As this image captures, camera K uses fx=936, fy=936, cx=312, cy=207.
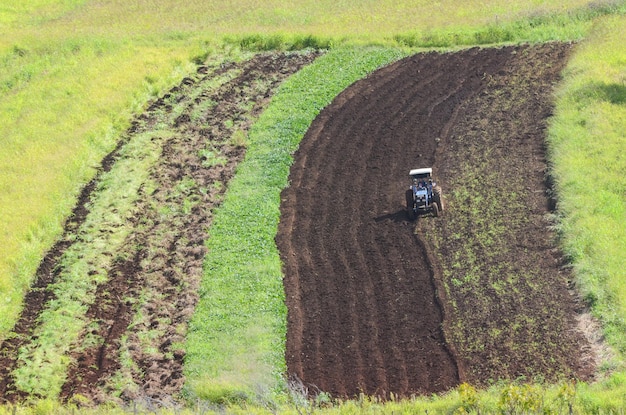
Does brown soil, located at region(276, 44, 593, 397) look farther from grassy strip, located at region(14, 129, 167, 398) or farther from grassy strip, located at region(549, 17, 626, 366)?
grassy strip, located at region(14, 129, 167, 398)

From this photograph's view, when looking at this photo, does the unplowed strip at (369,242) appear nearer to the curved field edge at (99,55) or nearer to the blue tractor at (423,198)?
the blue tractor at (423,198)

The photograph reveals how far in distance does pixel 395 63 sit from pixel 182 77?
34.4ft

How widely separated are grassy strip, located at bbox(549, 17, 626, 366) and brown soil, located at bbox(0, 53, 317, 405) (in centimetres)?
1188

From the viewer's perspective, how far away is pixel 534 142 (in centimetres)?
3647

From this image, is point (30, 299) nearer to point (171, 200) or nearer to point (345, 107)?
point (171, 200)

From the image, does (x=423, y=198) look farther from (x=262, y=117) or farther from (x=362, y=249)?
(x=262, y=117)

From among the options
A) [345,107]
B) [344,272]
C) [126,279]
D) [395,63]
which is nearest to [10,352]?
[126,279]

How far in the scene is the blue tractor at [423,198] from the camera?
31656 millimetres

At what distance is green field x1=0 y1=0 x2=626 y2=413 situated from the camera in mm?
25453

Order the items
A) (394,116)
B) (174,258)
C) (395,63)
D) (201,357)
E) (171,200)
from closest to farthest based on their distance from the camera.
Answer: (201,357) → (174,258) → (171,200) → (394,116) → (395,63)

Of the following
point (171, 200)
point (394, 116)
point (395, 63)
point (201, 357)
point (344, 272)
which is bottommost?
point (201, 357)

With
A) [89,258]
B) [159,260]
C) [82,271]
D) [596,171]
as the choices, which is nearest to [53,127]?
[89,258]

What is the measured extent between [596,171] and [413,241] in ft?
24.9

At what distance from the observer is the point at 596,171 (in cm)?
3309
